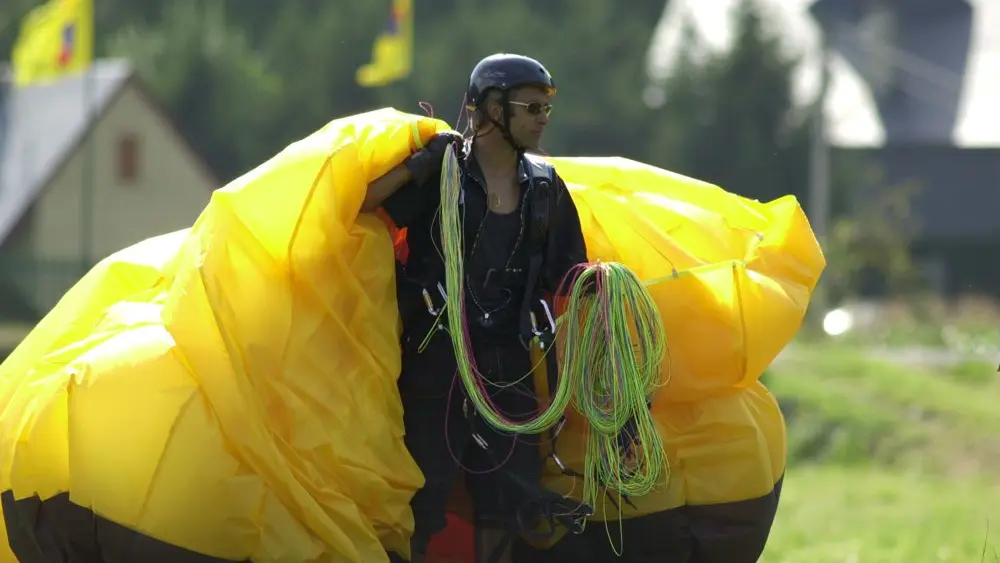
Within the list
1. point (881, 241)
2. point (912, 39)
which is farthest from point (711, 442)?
point (912, 39)

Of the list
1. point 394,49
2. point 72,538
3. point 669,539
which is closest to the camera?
point 72,538

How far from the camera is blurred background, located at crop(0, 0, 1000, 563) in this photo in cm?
2089

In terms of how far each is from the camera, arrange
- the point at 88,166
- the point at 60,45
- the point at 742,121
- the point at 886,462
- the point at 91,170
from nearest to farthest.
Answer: the point at 886,462
the point at 60,45
the point at 88,166
the point at 91,170
the point at 742,121

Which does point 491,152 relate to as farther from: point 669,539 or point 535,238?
point 669,539

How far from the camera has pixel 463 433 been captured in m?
4.98

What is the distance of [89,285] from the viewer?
211 inches

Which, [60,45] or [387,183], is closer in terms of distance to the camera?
[387,183]

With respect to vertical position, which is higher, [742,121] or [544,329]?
[544,329]

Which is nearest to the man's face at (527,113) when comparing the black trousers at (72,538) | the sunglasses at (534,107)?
the sunglasses at (534,107)

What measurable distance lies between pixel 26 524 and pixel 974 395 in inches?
451

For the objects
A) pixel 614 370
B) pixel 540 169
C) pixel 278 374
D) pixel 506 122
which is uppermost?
pixel 506 122

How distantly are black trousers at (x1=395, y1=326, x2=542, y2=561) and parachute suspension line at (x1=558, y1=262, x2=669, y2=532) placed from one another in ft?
0.58

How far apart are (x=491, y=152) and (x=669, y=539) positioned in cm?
130

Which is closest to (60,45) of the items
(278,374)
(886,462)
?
(886,462)
